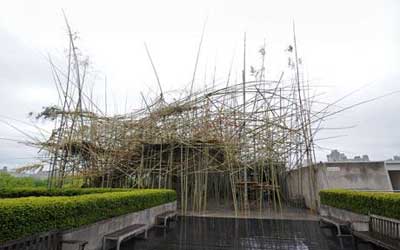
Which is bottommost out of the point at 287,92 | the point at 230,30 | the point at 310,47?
the point at 287,92

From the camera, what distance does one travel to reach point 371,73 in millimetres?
4770

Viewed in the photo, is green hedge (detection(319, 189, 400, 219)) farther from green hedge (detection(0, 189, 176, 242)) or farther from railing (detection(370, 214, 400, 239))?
green hedge (detection(0, 189, 176, 242))

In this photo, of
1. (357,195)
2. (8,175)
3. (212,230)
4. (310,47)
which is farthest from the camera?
(8,175)

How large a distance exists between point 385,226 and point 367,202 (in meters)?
0.57

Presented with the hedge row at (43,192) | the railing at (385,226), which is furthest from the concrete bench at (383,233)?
the hedge row at (43,192)

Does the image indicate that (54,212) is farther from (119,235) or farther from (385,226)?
(385,226)

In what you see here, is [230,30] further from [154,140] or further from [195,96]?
[154,140]

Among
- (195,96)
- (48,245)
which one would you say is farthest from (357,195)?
(48,245)

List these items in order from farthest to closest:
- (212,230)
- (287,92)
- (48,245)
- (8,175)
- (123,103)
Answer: (8,175) → (123,103) → (287,92) → (212,230) → (48,245)

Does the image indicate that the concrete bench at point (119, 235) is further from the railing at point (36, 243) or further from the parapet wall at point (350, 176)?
the parapet wall at point (350, 176)

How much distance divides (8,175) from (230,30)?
6.84 m

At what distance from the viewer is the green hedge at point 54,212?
6.15ft

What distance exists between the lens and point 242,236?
367cm

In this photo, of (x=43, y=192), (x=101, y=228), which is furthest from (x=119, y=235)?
(x=43, y=192)
